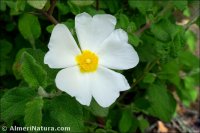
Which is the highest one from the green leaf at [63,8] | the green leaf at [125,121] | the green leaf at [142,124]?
the green leaf at [63,8]

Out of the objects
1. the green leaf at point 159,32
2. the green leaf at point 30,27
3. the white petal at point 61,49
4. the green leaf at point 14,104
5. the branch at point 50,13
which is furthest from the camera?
the green leaf at point 30,27

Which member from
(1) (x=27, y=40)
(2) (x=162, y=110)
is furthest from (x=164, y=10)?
(1) (x=27, y=40)

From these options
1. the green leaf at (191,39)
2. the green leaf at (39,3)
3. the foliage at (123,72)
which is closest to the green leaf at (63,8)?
the foliage at (123,72)

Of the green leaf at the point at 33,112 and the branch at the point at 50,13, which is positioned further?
the branch at the point at 50,13

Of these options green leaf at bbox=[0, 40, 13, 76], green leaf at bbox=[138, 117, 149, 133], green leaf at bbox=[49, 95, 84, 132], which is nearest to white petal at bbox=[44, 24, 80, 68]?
green leaf at bbox=[49, 95, 84, 132]

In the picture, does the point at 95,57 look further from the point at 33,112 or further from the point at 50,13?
the point at 50,13

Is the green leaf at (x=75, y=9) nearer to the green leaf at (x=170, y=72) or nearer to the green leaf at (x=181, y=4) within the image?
the green leaf at (x=181, y=4)
